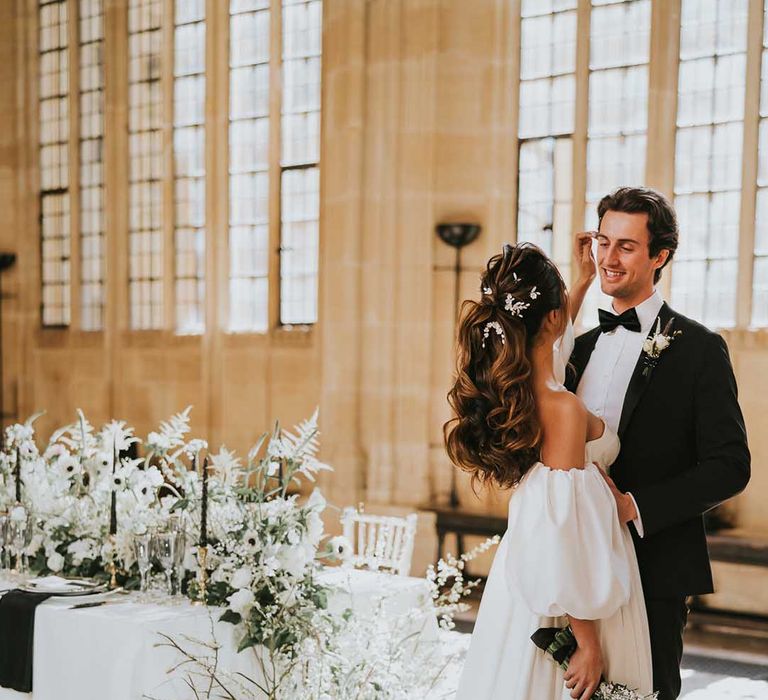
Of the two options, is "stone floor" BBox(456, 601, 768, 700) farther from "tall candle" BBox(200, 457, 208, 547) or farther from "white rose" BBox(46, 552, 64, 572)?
"white rose" BBox(46, 552, 64, 572)

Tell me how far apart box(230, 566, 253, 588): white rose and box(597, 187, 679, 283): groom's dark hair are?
1724 millimetres

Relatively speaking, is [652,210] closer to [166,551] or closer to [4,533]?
[166,551]

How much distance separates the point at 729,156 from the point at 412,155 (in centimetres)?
250

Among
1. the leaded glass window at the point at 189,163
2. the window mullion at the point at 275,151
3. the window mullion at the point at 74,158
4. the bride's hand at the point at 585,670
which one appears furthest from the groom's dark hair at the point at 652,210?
the window mullion at the point at 74,158

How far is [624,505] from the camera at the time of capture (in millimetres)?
2379

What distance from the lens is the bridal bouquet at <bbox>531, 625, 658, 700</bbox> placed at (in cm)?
228

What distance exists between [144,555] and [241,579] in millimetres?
447

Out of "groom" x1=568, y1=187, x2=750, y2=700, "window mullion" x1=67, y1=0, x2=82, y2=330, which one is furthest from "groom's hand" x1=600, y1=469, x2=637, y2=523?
"window mullion" x1=67, y1=0, x2=82, y2=330

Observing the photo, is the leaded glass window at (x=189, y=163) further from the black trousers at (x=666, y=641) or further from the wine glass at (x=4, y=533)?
the black trousers at (x=666, y=641)

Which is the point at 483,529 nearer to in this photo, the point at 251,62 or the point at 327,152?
the point at 327,152

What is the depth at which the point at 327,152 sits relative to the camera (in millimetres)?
8555

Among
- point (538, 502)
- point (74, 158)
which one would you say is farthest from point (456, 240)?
point (538, 502)

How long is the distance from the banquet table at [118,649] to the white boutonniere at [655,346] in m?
1.36

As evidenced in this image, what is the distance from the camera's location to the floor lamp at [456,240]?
798 centimetres
